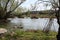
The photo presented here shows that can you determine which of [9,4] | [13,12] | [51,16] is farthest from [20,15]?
[51,16]

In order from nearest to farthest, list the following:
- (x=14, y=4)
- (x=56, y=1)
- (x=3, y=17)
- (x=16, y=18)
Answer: (x=56, y=1), (x=14, y=4), (x=3, y=17), (x=16, y=18)

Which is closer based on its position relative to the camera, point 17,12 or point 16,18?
point 17,12

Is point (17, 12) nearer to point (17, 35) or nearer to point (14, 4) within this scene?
point (14, 4)

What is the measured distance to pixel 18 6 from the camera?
55.4 ft

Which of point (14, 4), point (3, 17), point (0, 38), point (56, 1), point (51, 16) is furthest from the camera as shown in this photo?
point (3, 17)

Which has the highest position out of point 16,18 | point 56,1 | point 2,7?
point 56,1

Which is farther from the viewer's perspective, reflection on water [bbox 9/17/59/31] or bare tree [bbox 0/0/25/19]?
bare tree [bbox 0/0/25/19]

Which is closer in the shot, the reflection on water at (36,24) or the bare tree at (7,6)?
the reflection on water at (36,24)

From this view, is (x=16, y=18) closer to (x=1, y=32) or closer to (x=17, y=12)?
(x=17, y=12)

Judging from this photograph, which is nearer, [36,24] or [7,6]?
[36,24]

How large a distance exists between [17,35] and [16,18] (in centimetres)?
875

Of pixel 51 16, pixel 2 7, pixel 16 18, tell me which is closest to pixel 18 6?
pixel 2 7

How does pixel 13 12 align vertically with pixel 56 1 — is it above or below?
below

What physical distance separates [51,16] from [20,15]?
31.3 feet
